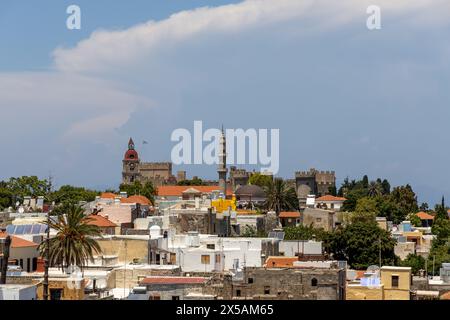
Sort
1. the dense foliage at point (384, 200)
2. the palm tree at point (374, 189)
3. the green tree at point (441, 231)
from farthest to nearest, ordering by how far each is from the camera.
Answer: the palm tree at point (374, 189) < the dense foliage at point (384, 200) < the green tree at point (441, 231)

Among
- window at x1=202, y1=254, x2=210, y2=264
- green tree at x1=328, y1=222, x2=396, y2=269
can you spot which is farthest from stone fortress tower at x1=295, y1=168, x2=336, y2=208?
window at x1=202, y1=254, x2=210, y2=264

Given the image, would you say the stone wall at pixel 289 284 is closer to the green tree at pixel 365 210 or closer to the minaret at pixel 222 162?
the green tree at pixel 365 210

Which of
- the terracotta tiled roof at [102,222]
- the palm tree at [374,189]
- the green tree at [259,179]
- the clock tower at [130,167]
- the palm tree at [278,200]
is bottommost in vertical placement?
the terracotta tiled roof at [102,222]

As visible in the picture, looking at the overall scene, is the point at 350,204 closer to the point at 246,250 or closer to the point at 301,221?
the point at 301,221

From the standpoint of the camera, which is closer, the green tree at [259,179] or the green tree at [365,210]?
the green tree at [365,210]

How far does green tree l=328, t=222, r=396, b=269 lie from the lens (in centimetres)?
5791

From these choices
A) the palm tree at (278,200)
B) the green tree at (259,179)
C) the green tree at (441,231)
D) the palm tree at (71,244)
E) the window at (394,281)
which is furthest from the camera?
the green tree at (259,179)

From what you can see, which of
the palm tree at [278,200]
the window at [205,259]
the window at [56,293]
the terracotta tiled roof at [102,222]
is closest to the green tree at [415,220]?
the palm tree at [278,200]

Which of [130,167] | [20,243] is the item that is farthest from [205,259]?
[130,167]

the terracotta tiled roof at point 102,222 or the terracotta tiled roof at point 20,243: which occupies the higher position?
the terracotta tiled roof at point 102,222

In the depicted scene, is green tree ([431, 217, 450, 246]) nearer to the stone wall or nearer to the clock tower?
the stone wall

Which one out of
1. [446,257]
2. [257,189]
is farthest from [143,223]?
[257,189]

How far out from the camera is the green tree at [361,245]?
5791cm

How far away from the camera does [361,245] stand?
58.8 m
